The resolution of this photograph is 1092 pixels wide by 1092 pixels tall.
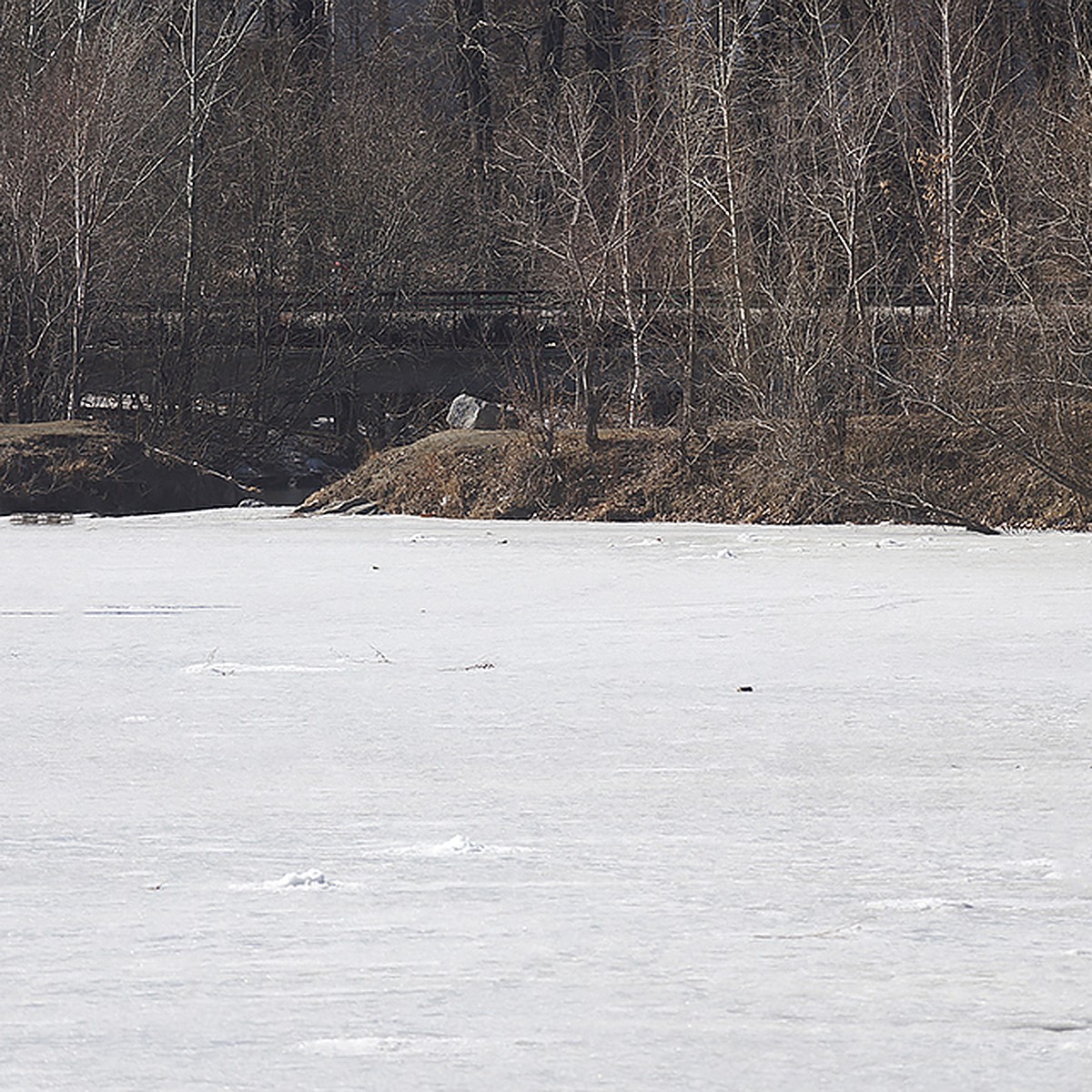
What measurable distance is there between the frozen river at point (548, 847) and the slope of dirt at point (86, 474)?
10.0 metres

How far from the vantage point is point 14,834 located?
4586 mm

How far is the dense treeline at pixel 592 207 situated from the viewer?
661 inches

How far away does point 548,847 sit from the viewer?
446 centimetres

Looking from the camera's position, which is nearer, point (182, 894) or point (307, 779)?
point (182, 894)

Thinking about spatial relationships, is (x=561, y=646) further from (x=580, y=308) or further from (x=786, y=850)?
(x=580, y=308)

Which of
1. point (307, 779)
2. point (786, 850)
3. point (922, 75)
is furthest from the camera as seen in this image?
point (922, 75)

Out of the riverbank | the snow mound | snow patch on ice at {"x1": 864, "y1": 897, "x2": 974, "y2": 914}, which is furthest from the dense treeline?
the snow mound

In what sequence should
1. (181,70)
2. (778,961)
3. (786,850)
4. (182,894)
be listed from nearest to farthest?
1. (778,961)
2. (182,894)
3. (786,850)
4. (181,70)

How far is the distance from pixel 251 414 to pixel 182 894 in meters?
22.1

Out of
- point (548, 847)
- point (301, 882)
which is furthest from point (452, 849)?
point (301, 882)

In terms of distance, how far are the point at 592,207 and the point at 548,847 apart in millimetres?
19099

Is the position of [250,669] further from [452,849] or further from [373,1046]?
[373,1046]

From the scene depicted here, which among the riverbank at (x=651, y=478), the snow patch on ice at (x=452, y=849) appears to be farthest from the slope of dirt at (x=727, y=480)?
the snow patch on ice at (x=452, y=849)

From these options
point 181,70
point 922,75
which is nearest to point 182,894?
point 922,75
